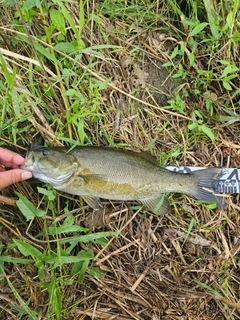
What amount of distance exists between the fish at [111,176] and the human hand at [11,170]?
2.8 inches

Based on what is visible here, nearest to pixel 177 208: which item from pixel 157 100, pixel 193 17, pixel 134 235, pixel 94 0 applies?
pixel 134 235

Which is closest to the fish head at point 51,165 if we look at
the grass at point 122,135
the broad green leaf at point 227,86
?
the grass at point 122,135

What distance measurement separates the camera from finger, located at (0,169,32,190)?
10.5ft

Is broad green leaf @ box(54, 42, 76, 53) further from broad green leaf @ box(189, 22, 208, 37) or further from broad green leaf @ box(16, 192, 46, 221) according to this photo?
broad green leaf @ box(16, 192, 46, 221)

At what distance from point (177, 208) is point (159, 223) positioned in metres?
0.27

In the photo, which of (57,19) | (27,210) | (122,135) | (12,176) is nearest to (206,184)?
(122,135)

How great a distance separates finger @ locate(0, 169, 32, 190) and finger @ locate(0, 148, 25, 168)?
0.11 meters

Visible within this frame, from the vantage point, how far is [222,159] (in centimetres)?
406

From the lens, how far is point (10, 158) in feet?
11.1

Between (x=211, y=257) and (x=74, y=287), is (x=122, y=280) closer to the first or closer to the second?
A: (x=74, y=287)

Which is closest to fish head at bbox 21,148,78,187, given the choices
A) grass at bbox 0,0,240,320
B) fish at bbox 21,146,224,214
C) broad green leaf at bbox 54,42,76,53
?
fish at bbox 21,146,224,214

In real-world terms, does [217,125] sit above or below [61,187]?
below

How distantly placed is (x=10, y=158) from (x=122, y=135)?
1.26 metres

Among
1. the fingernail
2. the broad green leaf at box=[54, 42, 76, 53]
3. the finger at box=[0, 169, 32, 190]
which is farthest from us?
the broad green leaf at box=[54, 42, 76, 53]
